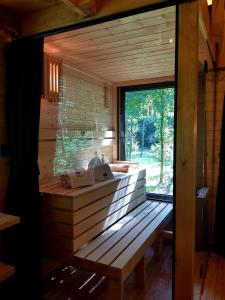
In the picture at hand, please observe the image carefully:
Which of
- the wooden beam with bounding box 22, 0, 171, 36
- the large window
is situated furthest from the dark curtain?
the wooden beam with bounding box 22, 0, 171, 36

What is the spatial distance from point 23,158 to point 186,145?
1146 mm

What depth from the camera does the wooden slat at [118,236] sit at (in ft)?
5.98

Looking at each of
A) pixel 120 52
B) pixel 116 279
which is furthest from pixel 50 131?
pixel 116 279

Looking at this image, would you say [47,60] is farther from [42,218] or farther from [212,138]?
[212,138]

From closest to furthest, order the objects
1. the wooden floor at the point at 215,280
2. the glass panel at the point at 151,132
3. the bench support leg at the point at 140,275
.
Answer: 1. the wooden floor at the point at 215,280
2. the bench support leg at the point at 140,275
3. the glass panel at the point at 151,132

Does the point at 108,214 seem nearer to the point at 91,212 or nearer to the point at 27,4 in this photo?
the point at 91,212

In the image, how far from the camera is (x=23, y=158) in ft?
6.02

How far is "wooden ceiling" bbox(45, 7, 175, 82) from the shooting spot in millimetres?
1867

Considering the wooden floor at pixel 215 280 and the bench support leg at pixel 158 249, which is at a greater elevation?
the bench support leg at pixel 158 249

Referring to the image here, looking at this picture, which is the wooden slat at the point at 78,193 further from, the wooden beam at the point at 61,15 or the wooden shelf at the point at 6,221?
the wooden beam at the point at 61,15

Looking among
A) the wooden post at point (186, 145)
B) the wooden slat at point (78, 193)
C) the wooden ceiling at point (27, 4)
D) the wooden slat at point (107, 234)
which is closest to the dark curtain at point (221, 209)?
the wooden slat at point (107, 234)

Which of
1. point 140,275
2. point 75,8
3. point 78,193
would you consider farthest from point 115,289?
point 75,8

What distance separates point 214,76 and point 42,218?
2239 mm

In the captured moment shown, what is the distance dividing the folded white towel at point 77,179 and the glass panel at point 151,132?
2.82 ft
